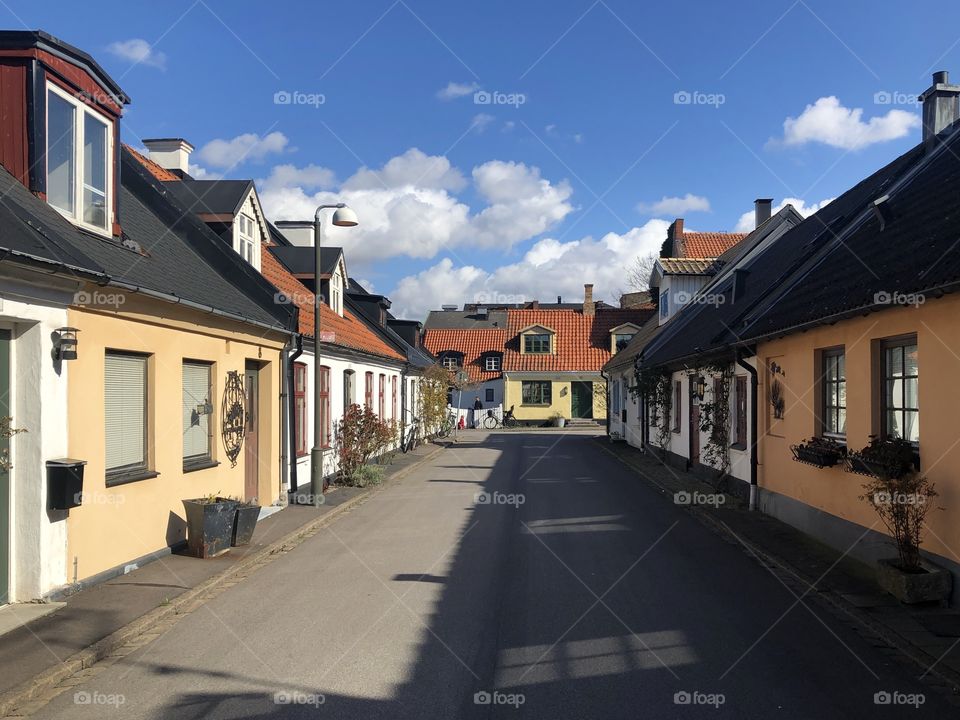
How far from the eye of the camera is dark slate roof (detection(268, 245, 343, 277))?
800 inches

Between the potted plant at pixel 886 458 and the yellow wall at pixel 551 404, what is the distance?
4043cm

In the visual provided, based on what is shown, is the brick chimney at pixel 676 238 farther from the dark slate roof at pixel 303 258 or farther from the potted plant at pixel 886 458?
the potted plant at pixel 886 458

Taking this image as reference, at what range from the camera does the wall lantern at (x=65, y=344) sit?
737 cm

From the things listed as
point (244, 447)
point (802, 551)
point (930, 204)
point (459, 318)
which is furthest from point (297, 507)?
point (459, 318)

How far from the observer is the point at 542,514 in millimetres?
13469

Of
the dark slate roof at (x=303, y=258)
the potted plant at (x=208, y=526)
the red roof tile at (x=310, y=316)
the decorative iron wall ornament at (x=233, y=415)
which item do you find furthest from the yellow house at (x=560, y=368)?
the potted plant at (x=208, y=526)

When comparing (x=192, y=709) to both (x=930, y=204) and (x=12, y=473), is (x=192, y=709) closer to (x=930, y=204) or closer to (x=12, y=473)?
(x=12, y=473)

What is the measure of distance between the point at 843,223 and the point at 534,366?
Result: 115 feet

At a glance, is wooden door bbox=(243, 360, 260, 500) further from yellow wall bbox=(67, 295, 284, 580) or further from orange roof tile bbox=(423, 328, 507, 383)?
orange roof tile bbox=(423, 328, 507, 383)

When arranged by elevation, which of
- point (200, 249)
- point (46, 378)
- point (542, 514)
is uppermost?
point (200, 249)

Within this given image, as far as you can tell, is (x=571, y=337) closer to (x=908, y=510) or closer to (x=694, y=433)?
(x=694, y=433)

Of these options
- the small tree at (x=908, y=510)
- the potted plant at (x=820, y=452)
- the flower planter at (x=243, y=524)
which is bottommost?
the flower planter at (x=243, y=524)

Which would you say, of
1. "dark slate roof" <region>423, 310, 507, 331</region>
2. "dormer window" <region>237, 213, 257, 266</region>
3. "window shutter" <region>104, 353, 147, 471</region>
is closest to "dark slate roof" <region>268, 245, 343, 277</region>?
"dormer window" <region>237, 213, 257, 266</region>

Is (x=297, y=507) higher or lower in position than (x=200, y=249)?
lower
